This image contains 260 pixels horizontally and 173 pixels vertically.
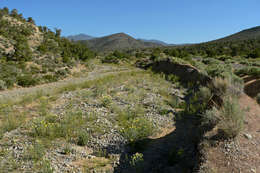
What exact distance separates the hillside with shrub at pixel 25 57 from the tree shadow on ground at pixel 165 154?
1404 centimetres

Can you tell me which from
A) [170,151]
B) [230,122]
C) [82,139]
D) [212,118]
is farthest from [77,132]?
[230,122]

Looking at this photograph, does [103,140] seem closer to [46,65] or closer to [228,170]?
[228,170]

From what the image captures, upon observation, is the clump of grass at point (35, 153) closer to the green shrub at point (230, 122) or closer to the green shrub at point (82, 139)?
the green shrub at point (82, 139)

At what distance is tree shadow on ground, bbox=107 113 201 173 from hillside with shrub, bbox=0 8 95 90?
553 inches

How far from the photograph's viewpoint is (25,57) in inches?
850

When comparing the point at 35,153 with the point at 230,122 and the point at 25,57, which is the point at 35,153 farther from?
the point at 25,57

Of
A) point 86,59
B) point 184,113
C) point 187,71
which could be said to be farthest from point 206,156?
point 86,59

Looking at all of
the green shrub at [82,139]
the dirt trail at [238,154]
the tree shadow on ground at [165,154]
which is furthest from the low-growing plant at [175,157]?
the green shrub at [82,139]

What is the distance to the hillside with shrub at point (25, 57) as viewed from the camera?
55.2 ft

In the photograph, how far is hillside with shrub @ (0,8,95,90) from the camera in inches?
663

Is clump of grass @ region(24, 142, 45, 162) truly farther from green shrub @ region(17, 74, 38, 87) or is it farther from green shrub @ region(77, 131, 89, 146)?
green shrub @ region(17, 74, 38, 87)

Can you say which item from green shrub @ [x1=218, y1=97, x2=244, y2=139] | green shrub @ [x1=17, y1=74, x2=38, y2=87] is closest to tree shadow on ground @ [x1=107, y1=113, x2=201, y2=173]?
green shrub @ [x1=218, y1=97, x2=244, y2=139]

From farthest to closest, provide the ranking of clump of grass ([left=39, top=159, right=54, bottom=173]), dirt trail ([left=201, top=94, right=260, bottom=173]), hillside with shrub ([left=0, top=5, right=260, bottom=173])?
hillside with shrub ([left=0, top=5, right=260, bottom=173]) < clump of grass ([left=39, top=159, right=54, bottom=173]) < dirt trail ([left=201, top=94, right=260, bottom=173])

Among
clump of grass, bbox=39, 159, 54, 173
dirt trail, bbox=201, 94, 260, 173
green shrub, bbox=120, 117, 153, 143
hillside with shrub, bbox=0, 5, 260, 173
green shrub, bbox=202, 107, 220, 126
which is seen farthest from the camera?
green shrub, bbox=120, 117, 153, 143
